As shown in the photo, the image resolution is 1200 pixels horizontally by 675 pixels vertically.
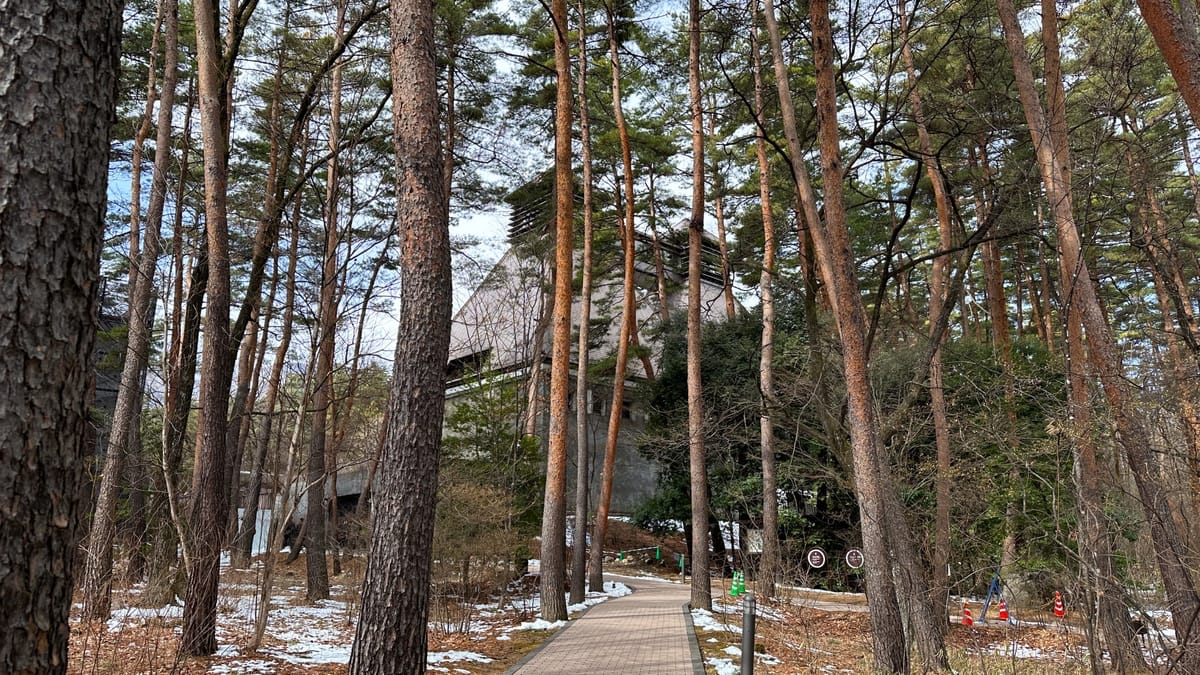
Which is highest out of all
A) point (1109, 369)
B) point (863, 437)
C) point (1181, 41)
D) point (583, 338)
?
point (1181, 41)

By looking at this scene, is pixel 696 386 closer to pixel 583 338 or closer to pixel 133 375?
pixel 583 338

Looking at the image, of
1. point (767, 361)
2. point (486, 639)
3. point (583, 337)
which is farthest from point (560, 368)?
point (767, 361)

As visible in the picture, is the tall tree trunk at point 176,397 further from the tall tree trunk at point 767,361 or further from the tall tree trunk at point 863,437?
the tall tree trunk at point 767,361

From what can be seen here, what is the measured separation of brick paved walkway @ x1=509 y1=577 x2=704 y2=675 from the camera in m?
7.57

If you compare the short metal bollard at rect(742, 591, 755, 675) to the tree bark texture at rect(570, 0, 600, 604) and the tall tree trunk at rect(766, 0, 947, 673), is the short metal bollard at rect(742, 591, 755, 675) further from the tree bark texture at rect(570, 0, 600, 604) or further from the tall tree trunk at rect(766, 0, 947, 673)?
the tree bark texture at rect(570, 0, 600, 604)

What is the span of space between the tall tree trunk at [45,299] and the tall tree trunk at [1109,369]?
5955 mm

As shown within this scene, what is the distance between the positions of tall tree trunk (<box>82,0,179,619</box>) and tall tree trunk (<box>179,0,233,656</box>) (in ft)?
2.18

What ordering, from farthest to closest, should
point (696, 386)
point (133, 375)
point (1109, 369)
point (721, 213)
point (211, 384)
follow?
point (721, 213)
point (696, 386)
point (133, 375)
point (1109, 369)
point (211, 384)

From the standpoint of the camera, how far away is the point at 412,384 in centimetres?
503

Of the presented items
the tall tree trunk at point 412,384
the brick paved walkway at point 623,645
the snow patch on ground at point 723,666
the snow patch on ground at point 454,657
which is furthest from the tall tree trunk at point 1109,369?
the snow patch on ground at point 454,657

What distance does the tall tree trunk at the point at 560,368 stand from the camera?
11.4 metres

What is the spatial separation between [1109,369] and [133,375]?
12.6 m

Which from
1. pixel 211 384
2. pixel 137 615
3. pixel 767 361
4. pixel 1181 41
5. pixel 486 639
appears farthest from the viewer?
pixel 767 361

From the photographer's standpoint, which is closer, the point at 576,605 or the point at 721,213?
the point at 576,605
